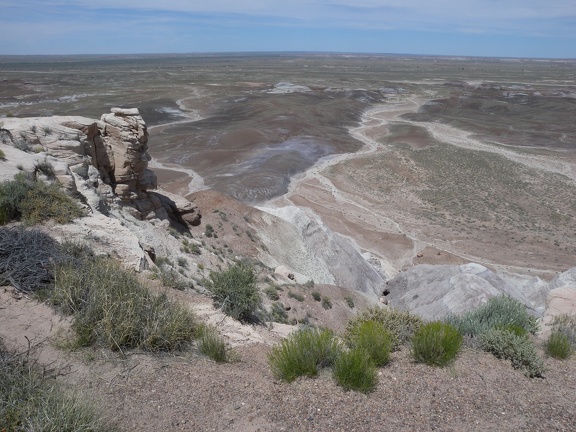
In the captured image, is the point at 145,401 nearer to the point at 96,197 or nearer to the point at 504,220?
the point at 96,197

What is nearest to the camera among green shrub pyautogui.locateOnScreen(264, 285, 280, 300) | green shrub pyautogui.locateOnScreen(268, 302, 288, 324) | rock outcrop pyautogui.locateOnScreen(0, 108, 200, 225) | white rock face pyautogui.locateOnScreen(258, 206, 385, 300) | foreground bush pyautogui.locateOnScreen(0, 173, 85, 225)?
foreground bush pyautogui.locateOnScreen(0, 173, 85, 225)

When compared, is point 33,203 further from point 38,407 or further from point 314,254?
point 314,254

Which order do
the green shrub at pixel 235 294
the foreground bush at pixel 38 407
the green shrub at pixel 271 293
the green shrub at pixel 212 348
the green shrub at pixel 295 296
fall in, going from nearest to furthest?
the foreground bush at pixel 38 407, the green shrub at pixel 212 348, the green shrub at pixel 235 294, the green shrub at pixel 271 293, the green shrub at pixel 295 296

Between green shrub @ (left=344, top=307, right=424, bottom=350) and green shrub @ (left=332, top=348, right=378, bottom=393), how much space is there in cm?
136

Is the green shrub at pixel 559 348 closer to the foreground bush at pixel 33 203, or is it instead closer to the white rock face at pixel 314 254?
the foreground bush at pixel 33 203

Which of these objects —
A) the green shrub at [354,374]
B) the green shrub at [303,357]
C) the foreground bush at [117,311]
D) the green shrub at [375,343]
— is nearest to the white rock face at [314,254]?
the green shrub at [375,343]

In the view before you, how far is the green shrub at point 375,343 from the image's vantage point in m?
6.78

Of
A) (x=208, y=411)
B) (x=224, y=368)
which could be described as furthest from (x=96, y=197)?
(x=208, y=411)

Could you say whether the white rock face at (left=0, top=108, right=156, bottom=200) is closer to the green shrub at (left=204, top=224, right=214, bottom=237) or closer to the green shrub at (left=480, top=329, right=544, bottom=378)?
the green shrub at (left=204, top=224, right=214, bottom=237)

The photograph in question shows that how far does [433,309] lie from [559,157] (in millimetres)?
46666

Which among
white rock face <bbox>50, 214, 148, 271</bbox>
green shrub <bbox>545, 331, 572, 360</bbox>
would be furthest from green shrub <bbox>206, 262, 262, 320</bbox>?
green shrub <bbox>545, 331, 572, 360</bbox>

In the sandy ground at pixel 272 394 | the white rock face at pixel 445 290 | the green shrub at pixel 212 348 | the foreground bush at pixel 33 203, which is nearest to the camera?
the sandy ground at pixel 272 394

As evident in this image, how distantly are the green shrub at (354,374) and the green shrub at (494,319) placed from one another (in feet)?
10.1

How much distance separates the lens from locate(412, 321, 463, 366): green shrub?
6.87 metres
